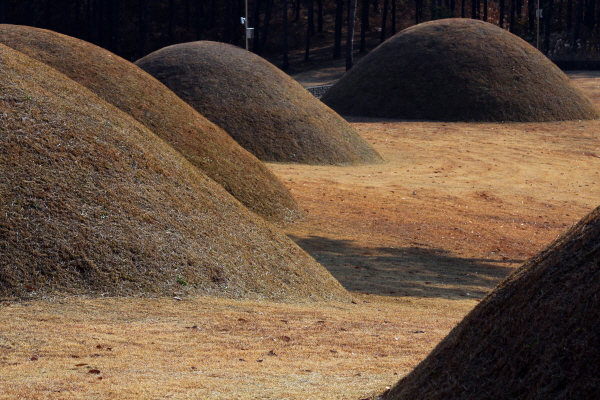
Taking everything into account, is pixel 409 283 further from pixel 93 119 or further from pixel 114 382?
pixel 114 382

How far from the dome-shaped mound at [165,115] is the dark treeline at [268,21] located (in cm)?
4294

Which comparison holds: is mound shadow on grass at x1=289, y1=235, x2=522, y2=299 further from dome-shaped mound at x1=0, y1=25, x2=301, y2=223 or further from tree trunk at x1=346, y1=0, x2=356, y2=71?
tree trunk at x1=346, y1=0, x2=356, y2=71

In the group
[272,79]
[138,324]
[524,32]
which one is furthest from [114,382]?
[524,32]

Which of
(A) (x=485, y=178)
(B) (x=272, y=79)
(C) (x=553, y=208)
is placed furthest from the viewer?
(B) (x=272, y=79)

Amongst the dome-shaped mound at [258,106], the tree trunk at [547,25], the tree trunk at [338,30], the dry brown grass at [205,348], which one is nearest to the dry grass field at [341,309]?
the dry brown grass at [205,348]

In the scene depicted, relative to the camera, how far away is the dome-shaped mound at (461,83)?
3647 centimetres

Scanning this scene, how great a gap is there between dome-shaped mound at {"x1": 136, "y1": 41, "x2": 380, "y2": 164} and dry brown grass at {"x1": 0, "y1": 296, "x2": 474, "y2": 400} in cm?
1457

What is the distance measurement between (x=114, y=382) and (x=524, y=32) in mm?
66441

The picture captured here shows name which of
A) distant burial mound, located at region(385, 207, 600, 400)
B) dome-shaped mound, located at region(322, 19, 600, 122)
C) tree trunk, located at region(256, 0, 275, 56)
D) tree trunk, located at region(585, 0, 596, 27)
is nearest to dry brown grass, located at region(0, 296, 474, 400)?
distant burial mound, located at region(385, 207, 600, 400)

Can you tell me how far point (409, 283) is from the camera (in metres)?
12.5

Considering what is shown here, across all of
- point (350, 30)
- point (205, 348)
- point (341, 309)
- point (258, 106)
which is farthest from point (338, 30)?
point (205, 348)

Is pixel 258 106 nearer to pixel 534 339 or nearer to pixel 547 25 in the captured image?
pixel 534 339

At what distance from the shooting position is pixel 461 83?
37.2 m

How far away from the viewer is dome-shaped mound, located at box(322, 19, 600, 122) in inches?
1436
